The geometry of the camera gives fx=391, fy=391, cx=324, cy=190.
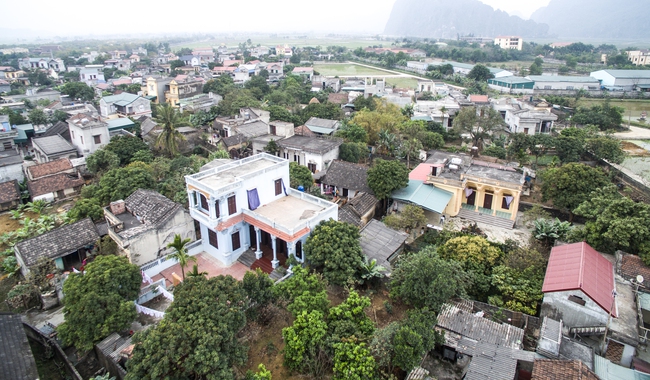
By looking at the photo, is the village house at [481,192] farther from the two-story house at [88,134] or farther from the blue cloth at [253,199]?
the two-story house at [88,134]

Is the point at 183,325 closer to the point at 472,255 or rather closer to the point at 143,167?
the point at 472,255

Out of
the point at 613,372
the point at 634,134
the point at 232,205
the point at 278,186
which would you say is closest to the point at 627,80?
the point at 634,134

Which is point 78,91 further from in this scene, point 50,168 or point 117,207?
point 117,207

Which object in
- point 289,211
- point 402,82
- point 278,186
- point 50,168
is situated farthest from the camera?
point 402,82

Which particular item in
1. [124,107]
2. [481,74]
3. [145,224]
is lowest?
[145,224]

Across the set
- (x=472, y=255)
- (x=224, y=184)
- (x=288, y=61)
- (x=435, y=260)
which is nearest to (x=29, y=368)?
(x=224, y=184)

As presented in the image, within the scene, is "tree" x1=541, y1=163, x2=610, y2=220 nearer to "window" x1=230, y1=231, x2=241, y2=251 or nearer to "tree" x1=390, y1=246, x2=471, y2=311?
"tree" x1=390, y1=246, x2=471, y2=311
